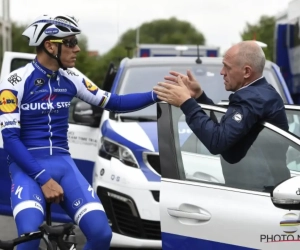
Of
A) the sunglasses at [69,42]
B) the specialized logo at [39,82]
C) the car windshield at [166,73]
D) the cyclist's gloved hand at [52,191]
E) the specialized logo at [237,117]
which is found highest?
the sunglasses at [69,42]

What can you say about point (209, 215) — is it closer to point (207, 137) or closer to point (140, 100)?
point (207, 137)

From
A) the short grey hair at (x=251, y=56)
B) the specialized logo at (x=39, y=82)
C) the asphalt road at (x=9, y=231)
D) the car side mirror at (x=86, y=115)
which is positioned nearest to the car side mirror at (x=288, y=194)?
the short grey hair at (x=251, y=56)

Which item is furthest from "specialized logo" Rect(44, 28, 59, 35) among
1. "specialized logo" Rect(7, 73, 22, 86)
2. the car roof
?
the car roof

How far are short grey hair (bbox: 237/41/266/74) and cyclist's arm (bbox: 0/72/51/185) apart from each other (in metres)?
1.24

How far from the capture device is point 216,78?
7742 millimetres

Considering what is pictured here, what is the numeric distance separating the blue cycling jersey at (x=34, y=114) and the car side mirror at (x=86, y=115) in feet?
9.21

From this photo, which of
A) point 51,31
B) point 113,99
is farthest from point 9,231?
point 51,31

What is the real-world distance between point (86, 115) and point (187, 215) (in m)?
3.64

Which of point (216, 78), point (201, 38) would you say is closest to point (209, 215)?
point (216, 78)

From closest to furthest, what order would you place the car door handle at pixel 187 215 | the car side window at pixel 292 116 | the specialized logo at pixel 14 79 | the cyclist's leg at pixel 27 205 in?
the car door handle at pixel 187 215, the cyclist's leg at pixel 27 205, the specialized logo at pixel 14 79, the car side window at pixel 292 116

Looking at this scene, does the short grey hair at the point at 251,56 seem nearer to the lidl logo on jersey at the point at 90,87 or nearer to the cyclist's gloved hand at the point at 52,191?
the lidl logo on jersey at the point at 90,87

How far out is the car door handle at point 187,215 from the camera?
4066mm

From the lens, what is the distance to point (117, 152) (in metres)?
6.76

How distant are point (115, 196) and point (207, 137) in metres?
2.56
